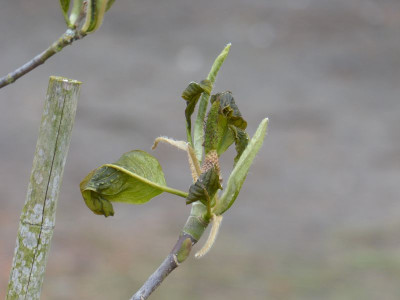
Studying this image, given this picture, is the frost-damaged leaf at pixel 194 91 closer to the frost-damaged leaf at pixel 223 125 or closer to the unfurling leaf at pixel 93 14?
the frost-damaged leaf at pixel 223 125

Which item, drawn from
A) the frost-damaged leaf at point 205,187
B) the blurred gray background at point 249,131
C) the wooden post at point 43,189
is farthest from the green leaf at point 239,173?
the blurred gray background at point 249,131

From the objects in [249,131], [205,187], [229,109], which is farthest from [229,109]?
[249,131]

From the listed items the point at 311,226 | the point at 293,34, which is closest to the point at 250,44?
the point at 293,34

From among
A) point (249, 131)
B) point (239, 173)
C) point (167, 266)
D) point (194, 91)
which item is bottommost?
point (167, 266)

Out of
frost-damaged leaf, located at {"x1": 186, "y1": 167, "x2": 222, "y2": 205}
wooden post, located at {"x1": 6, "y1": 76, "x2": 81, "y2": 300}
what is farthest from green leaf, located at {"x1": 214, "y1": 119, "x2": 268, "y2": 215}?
wooden post, located at {"x1": 6, "y1": 76, "x2": 81, "y2": 300}

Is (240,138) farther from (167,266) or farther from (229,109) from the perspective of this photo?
(167,266)

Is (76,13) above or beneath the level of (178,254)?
above

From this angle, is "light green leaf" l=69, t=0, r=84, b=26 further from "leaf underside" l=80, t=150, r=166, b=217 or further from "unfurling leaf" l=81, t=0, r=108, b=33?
"leaf underside" l=80, t=150, r=166, b=217
